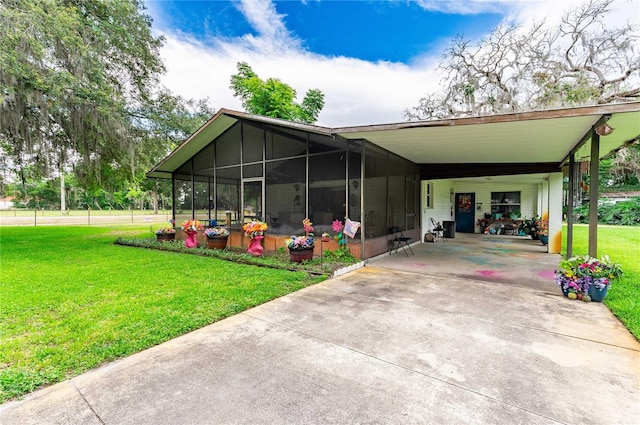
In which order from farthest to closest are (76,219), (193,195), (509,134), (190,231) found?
(76,219) → (193,195) → (190,231) → (509,134)

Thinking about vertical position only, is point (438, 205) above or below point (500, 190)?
below

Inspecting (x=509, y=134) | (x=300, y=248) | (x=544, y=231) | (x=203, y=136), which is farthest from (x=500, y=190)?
(x=203, y=136)

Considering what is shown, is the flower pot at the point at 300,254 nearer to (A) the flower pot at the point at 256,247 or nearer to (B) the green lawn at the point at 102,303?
(B) the green lawn at the point at 102,303

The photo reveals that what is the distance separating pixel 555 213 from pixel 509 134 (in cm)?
411

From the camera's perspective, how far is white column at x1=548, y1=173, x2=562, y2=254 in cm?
718

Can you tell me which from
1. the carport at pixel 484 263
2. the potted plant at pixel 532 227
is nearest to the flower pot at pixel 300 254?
the carport at pixel 484 263

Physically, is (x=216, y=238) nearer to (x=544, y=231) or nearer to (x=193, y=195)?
(x=193, y=195)

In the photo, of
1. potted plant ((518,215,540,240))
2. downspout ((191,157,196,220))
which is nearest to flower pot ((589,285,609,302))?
potted plant ((518,215,540,240))

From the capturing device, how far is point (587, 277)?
370 cm

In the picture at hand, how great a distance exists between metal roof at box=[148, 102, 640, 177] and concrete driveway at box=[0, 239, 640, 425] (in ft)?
7.84

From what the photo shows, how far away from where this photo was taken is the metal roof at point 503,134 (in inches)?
143

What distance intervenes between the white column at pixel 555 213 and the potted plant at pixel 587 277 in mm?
4049

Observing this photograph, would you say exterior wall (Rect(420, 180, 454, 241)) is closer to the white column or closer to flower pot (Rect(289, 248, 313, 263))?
the white column

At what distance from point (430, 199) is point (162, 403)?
10.0m
